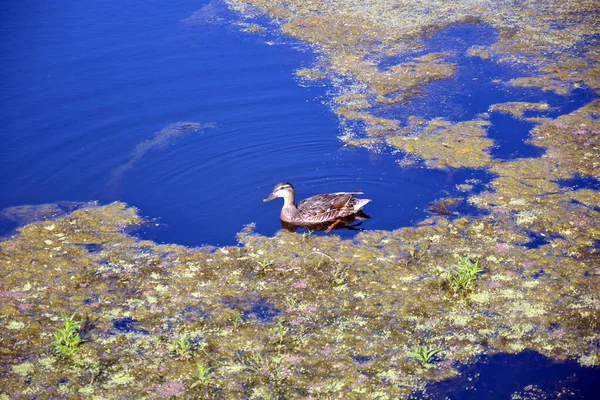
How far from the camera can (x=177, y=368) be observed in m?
6.22

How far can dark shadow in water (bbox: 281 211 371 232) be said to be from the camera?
869cm

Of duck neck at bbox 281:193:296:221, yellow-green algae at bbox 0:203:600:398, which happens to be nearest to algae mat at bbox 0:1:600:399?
yellow-green algae at bbox 0:203:600:398

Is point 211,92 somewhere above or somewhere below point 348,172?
above

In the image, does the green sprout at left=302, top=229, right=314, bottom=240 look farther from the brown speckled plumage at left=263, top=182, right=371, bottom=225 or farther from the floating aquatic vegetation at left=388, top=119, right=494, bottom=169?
the floating aquatic vegetation at left=388, top=119, right=494, bottom=169

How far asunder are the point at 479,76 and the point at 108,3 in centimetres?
963

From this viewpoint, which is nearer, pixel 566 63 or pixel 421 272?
pixel 421 272

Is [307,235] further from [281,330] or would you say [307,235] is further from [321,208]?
[281,330]

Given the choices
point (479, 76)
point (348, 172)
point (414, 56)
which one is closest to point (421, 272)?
point (348, 172)

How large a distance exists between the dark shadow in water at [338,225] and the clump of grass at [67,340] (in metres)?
3.09

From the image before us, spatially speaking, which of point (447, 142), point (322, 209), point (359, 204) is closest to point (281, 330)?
point (322, 209)

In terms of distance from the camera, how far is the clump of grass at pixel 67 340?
6.43 metres

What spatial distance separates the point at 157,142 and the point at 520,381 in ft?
23.0

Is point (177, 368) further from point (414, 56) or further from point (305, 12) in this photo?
point (305, 12)

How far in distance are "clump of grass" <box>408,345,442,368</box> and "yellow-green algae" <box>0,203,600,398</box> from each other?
0.25ft
